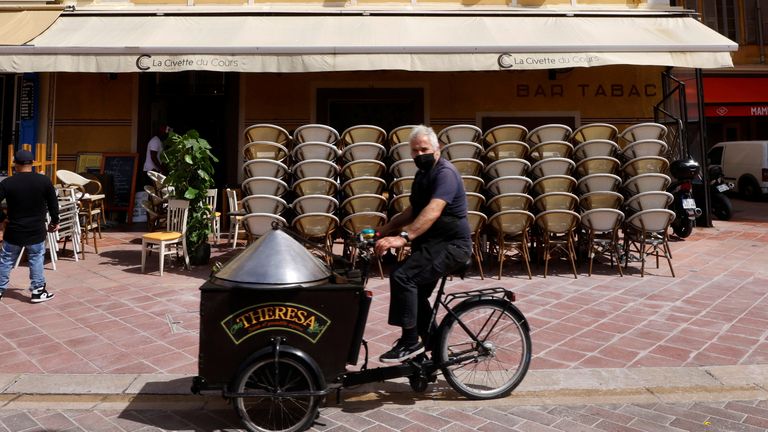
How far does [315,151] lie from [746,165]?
15.5m

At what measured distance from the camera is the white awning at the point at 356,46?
823 cm

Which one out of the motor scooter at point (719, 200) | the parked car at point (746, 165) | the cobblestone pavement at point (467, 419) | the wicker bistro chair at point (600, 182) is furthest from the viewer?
the parked car at point (746, 165)

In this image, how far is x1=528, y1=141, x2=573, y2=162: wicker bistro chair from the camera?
21.3 ft

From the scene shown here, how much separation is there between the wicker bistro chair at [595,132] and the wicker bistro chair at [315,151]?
290cm

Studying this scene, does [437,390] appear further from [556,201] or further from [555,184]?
[555,184]

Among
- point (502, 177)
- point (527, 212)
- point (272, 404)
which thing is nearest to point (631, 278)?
point (527, 212)

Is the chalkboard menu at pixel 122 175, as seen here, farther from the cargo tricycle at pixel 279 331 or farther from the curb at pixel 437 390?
the cargo tricycle at pixel 279 331

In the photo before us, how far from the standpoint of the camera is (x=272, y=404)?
301 centimetres

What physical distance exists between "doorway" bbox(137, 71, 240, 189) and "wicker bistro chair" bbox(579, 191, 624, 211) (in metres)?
6.70

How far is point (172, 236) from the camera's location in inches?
258

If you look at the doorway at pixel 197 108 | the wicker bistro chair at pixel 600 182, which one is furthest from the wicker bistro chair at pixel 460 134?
the doorway at pixel 197 108

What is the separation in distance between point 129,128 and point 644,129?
29.2 feet

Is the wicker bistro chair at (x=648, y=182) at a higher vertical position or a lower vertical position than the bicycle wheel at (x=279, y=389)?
higher

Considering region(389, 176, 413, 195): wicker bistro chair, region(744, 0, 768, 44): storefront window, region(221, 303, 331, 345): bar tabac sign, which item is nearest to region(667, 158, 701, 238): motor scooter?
region(389, 176, 413, 195): wicker bistro chair
